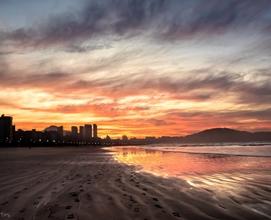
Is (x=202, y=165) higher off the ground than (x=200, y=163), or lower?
lower

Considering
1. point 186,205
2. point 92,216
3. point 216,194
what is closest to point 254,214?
point 186,205

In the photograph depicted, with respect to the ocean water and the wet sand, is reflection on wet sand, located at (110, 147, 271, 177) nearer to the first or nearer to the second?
the ocean water

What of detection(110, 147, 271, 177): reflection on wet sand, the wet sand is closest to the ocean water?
detection(110, 147, 271, 177): reflection on wet sand

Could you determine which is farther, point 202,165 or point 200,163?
point 200,163

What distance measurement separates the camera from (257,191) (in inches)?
515

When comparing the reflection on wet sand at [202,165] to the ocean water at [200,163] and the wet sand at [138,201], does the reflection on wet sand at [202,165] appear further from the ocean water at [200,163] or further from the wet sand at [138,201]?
the wet sand at [138,201]

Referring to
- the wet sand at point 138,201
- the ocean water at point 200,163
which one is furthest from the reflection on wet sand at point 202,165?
the wet sand at point 138,201

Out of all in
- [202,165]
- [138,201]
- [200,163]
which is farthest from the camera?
[200,163]

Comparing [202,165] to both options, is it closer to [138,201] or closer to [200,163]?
[200,163]

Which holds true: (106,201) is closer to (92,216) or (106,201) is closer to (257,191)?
(92,216)

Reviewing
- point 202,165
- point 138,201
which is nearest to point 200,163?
point 202,165

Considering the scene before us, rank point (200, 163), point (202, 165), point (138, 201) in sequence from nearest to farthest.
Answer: point (138, 201)
point (202, 165)
point (200, 163)

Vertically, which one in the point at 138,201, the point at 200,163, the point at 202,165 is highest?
the point at 200,163

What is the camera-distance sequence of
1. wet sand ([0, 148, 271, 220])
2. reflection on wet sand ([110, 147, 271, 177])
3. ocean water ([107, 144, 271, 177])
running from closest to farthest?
wet sand ([0, 148, 271, 220]) → reflection on wet sand ([110, 147, 271, 177]) → ocean water ([107, 144, 271, 177])
